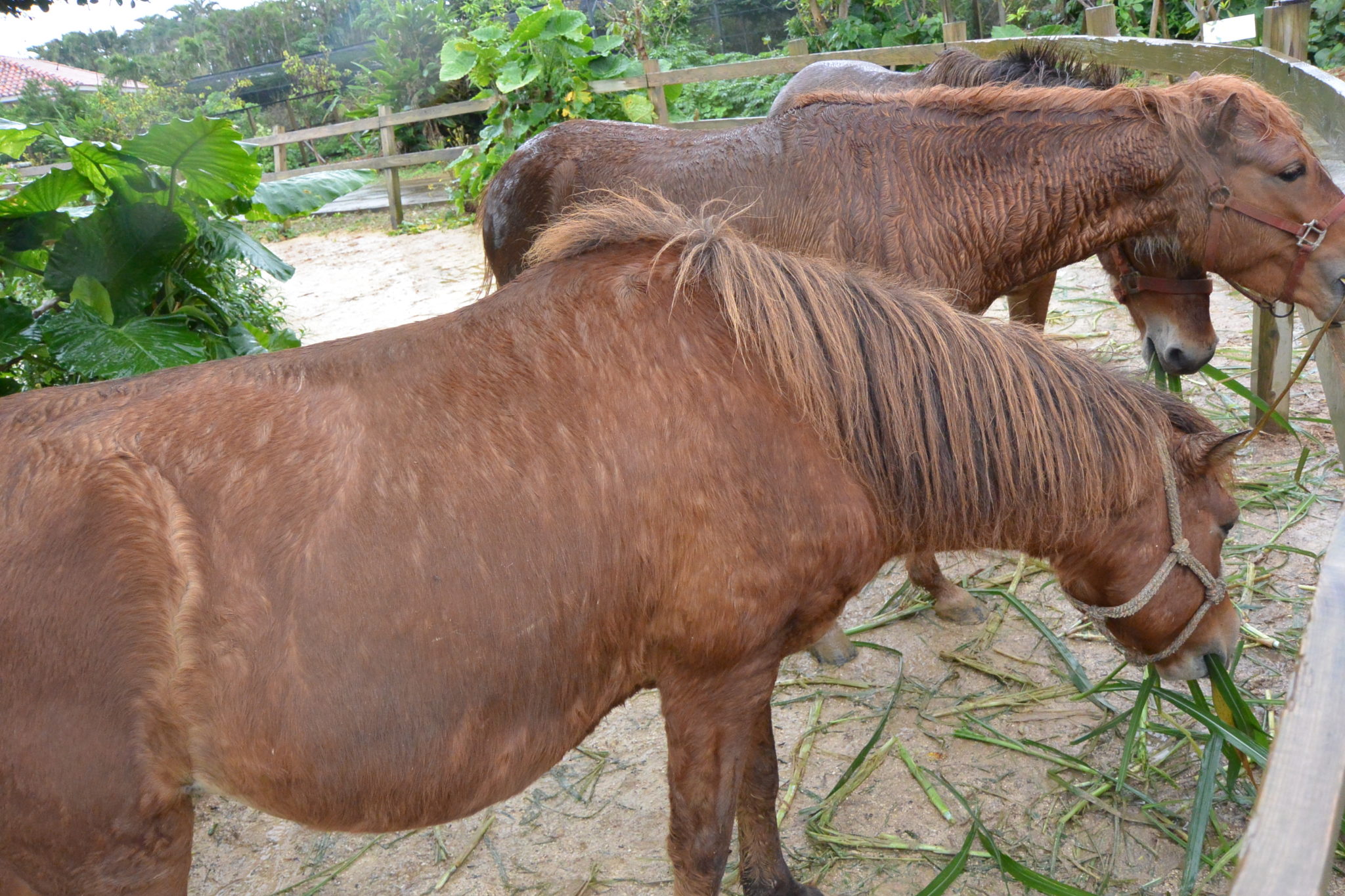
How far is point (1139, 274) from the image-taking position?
11.6 feet

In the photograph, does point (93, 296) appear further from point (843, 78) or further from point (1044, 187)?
point (843, 78)

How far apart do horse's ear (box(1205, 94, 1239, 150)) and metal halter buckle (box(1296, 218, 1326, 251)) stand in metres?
0.39

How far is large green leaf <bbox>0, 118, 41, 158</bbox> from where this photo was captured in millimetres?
3094

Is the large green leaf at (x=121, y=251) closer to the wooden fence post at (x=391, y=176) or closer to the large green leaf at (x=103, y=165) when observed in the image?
the large green leaf at (x=103, y=165)

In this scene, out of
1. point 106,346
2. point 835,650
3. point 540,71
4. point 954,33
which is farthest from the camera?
point 540,71

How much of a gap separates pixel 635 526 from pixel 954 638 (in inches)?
85.8

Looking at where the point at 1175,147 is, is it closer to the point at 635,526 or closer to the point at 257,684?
the point at 635,526

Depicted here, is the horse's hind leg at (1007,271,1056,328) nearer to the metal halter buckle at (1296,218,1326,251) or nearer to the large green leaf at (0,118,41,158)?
the metal halter buckle at (1296,218,1326,251)

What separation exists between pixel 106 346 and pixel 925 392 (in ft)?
8.61

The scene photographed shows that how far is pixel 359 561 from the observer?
161cm

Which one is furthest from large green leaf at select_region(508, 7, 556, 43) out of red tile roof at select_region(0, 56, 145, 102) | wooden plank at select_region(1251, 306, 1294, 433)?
red tile roof at select_region(0, 56, 145, 102)

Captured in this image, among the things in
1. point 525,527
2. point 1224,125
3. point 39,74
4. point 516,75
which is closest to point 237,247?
point 525,527

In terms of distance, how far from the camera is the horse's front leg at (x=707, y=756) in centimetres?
190

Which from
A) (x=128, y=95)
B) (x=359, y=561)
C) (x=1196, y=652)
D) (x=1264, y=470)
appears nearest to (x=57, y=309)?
(x=359, y=561)
